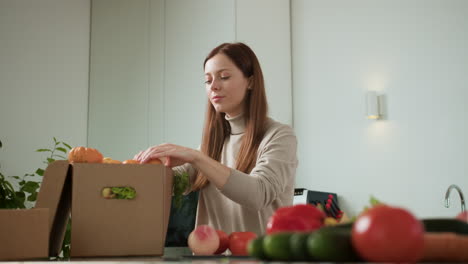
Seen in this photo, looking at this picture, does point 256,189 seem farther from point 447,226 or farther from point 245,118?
point 447,226

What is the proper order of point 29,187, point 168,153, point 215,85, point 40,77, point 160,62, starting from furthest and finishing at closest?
point 160,62, point 40,77, point 29,187, point 215,85, point 168,153

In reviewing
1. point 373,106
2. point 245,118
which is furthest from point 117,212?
point 373,106

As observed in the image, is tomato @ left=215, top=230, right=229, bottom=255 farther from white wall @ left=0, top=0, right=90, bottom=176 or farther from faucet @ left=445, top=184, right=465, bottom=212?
white wall @ left=0, top=0, right=90, bottom=176

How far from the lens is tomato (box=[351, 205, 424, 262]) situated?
56cm

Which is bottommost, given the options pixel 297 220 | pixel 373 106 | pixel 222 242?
pixel 222 242

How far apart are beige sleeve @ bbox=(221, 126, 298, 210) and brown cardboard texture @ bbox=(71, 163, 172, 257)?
0.25 m

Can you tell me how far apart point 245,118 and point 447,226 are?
50.1 inches

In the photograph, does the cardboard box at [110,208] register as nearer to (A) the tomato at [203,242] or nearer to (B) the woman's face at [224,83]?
(A) the tomato at [203,242]

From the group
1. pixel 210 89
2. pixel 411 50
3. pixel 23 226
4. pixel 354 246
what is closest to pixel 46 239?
pixel 23 226

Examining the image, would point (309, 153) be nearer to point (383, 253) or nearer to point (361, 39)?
point (361, 39)

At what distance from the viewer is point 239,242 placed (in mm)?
1351

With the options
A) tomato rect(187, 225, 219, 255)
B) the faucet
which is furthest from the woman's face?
the faucet

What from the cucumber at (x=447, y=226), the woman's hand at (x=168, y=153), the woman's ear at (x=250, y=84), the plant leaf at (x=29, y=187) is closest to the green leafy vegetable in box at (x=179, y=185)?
the woman's hand at (x=168, y=153)

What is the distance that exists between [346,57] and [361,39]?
17 cm
